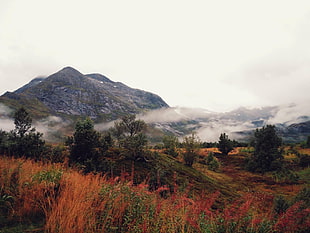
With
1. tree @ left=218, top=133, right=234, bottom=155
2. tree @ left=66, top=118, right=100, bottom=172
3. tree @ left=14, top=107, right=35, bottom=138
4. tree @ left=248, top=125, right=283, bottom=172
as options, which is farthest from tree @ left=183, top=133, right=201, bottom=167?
tree @ left=218, top=133, right=234, bottom=155

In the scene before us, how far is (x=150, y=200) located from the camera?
5.41m

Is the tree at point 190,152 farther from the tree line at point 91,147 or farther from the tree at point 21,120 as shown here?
the tree at point 21,120

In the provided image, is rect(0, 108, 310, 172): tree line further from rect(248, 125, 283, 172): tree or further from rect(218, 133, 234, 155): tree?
rect(218, 133, 234, 155): tree

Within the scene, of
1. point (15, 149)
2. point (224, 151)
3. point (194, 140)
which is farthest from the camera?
point (224, 151)

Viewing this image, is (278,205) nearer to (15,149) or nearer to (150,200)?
Answer: (150,200)

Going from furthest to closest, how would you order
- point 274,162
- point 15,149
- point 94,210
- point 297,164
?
point 297,164 < point 274,162 < point 15,149 < point 94,210

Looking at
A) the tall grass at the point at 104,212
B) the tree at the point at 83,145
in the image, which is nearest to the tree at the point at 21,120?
the tree at the point at 83,145

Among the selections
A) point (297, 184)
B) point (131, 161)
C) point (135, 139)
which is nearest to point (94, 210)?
point (131, 161)

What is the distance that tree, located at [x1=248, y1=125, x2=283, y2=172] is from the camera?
33.0 m

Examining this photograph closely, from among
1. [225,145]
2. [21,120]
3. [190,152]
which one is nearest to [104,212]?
[21,120]

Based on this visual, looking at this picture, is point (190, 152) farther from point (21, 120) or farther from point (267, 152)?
point (21, 120)

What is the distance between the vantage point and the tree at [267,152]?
3297 centimetres

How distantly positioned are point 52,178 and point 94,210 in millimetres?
2425

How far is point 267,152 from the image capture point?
112 ft
